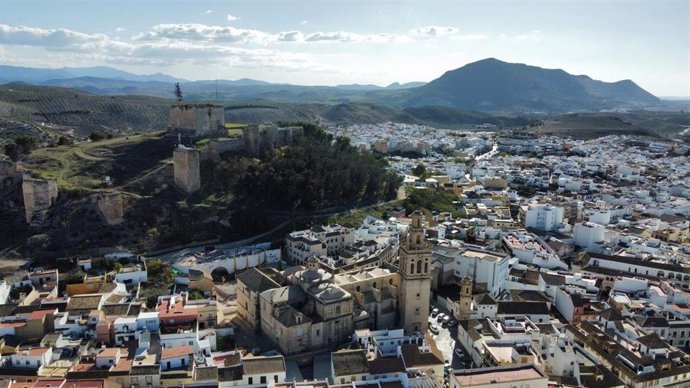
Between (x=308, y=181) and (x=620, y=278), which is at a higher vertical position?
(x=308, y=181)

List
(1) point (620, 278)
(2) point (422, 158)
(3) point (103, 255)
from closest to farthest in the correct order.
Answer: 1. (1) point (620, 278)
2. (3) point (103, 255)
3. (2) point (422, 158)

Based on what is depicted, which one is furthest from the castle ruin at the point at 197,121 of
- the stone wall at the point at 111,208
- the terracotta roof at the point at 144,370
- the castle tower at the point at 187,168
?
the terracotta roof at the point at 144,370

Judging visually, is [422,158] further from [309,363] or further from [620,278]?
[309,363]

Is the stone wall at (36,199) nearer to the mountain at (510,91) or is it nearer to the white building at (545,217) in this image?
the white building at (545,217)

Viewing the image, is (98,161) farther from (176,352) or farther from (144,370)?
(144,370)

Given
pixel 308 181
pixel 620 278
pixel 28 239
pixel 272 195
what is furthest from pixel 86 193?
pixel 620 278

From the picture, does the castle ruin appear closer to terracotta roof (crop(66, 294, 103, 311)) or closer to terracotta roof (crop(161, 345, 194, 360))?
terracotta roof (crop(66, 294, 103, 311))

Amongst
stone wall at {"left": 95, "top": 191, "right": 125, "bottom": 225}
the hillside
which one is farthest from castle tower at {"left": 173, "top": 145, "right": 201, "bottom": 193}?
the hillside

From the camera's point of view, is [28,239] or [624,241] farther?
[624,241]
